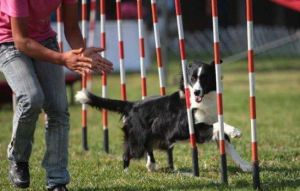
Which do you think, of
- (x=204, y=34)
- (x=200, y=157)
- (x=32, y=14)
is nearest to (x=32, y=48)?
(x=32, y=14)

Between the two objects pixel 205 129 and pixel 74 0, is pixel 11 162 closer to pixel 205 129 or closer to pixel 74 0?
pixel 74 0

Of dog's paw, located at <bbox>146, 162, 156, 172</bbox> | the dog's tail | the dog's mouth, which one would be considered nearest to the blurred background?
the dog's mouth

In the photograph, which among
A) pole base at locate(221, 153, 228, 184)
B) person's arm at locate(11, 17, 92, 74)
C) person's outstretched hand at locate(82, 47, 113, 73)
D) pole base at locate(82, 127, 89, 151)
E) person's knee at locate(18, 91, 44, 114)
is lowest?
pole base at locate(221, 153, 228, 184)

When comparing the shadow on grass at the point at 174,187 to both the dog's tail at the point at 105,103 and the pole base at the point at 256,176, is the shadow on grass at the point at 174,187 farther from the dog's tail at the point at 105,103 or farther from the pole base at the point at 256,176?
the dog's tail at the point at 105,103

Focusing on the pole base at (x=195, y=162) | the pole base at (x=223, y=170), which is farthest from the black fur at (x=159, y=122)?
the pole base at (x=223, y=170)

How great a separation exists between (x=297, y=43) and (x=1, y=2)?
19.8m

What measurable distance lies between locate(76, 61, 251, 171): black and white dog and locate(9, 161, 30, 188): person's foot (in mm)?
1480

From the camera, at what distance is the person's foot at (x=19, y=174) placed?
545cm

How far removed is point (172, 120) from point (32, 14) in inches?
79.9

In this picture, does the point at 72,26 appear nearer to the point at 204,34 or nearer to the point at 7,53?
the point at 7,53

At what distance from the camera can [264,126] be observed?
9906 millimetres

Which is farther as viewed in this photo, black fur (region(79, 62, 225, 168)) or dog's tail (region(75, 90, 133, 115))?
dog's tail (region(75, 90, 133, 115))

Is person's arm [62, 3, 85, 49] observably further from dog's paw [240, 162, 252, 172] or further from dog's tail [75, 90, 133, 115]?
dog's paw [240, 162, 252, 172]

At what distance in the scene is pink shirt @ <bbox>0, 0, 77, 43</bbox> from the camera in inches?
185
